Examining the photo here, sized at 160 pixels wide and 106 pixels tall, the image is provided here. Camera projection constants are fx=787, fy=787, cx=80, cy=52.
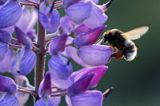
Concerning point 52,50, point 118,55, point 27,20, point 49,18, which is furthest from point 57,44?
point 118,55

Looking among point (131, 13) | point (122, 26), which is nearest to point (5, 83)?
point (122, 26)

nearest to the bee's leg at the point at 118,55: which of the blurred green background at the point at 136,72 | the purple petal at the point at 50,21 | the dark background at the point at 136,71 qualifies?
the purple petal at the point at 50,21

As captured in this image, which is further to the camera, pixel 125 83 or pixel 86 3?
pixel 125 83

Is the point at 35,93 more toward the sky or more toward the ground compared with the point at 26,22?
more toward the ground

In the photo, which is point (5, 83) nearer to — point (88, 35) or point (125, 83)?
point (88, 35)

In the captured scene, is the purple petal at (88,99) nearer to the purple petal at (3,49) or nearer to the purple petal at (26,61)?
the purple petal at (26,61)
